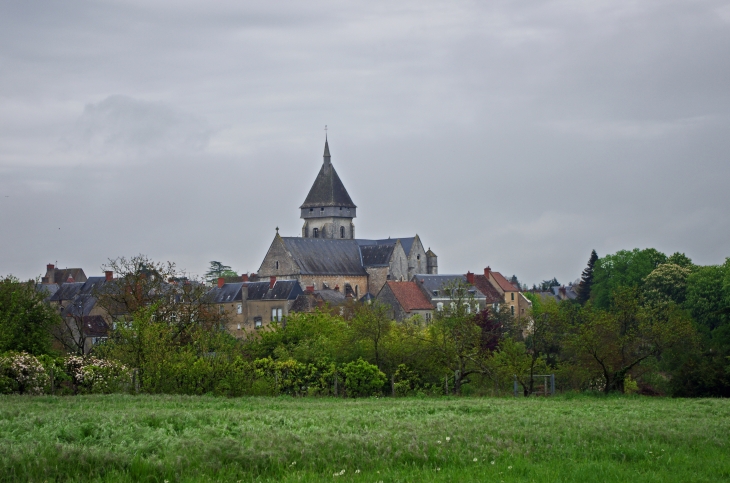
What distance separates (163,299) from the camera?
40.6 meters

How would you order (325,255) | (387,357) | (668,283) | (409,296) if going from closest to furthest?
(387,357), (668,283), (409,296), (325,255)

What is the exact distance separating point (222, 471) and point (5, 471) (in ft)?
8.09

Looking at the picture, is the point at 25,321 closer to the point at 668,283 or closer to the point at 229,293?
the point at 668,283

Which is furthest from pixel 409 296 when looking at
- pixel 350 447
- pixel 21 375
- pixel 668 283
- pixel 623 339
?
pixel 350 447

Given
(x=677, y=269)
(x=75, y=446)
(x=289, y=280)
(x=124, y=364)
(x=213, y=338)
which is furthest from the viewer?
(x=289, y=280)

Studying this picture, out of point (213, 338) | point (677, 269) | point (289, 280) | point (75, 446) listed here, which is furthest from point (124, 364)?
point (289, 280)

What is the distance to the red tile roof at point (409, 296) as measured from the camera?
84125 millimetres

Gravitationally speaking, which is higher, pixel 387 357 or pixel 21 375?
pixel 387 357

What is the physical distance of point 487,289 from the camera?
323ft

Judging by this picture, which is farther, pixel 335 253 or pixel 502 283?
pixel 335 253

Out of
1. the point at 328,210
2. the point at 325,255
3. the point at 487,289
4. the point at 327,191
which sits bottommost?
the point at 487,289

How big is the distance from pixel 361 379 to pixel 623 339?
27.5 ft

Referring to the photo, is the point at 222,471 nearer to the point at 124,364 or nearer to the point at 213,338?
the point at 124,364

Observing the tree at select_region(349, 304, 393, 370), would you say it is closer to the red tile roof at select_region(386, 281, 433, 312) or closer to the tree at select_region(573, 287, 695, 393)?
the tree at select_region(573, 287, 695, 393)
